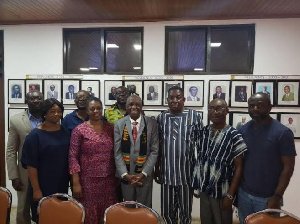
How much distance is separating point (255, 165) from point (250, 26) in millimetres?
2183

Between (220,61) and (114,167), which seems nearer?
(114,167)

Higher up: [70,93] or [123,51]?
[123,51]

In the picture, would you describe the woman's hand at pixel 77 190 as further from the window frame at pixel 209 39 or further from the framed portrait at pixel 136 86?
the window frame at pixel 209 39

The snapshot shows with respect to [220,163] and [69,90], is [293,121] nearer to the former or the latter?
[220,163]

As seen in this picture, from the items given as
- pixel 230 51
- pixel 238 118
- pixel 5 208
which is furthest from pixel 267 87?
pixel 5 208

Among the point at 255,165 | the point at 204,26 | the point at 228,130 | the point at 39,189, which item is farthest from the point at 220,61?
the point at 39,189

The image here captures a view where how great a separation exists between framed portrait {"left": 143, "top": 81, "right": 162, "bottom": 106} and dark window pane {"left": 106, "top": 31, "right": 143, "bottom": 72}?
0.27m

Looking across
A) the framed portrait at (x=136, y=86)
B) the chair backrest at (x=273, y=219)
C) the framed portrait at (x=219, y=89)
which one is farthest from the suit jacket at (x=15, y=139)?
the framed portrait at (x=219, y=89)

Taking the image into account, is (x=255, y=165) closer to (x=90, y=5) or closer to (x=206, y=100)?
(x=206, y=100)

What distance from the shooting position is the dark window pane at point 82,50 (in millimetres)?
3756

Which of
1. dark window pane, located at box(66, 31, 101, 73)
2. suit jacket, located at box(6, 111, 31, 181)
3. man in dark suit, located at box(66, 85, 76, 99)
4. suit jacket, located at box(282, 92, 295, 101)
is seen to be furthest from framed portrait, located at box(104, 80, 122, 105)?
suit jacket, located at box(282, 92, 295, 101)

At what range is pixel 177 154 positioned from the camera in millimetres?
2410

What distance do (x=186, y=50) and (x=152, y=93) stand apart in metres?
0.81

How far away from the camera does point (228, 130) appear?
2.16 meters
